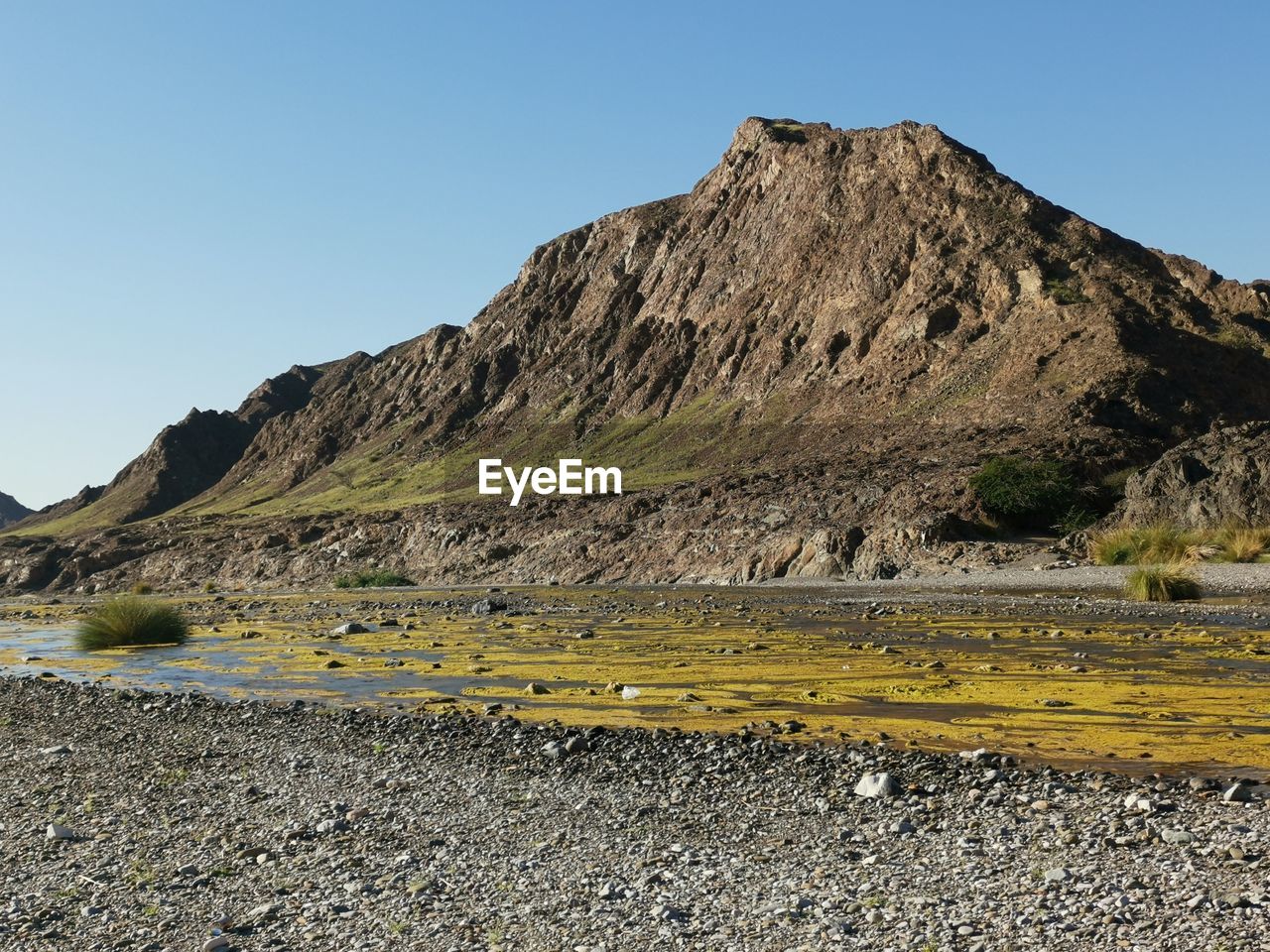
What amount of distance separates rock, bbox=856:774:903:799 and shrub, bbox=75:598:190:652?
90.6 ft

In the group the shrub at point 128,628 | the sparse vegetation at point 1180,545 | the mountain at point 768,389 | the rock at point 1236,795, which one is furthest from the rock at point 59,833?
the mountain at point 768,389

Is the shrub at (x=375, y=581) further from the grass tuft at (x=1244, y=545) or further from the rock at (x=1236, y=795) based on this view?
the rock at (x=1236, y=795)

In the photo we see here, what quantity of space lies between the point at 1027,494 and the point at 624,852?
53253mm

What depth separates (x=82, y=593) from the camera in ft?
336

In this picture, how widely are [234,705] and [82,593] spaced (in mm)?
96209

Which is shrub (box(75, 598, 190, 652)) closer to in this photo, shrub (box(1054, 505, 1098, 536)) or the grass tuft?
the grass tuft

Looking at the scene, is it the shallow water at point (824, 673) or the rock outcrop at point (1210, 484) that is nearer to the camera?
the shallow water at point (824, 673)

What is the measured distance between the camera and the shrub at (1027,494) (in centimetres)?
5806

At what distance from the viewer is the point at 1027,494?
58188mm

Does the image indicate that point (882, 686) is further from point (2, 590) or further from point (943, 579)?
point (2, 590)

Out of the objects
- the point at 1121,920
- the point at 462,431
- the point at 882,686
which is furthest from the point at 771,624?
the point at 462,431

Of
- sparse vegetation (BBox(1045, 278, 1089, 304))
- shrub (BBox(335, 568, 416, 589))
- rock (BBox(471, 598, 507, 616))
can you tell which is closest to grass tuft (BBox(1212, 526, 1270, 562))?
rock (BBox(471, 598, 507, 616))

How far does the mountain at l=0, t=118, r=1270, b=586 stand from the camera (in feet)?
236

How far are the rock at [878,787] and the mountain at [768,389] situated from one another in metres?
43.9
